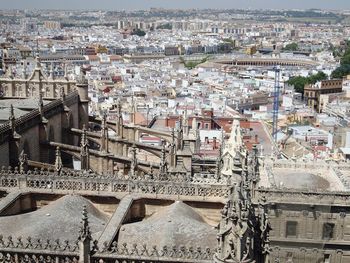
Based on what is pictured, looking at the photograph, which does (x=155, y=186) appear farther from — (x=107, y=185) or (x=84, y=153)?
(x=84, y=153)

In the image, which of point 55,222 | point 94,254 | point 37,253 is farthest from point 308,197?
point 37,253

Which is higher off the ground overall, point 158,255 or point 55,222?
point 158,255

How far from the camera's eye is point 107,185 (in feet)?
54.0

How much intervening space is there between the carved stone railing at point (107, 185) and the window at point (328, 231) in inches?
567

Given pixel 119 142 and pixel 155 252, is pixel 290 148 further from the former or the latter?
pixel 155 252

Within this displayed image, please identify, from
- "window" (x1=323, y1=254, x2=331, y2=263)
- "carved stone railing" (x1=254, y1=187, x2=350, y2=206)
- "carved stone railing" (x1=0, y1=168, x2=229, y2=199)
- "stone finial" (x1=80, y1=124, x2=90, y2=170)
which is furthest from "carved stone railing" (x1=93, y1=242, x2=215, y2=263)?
"window" (x1=323, y1=254, x2=331, y2=263)

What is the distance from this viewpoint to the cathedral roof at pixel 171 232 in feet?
44.3

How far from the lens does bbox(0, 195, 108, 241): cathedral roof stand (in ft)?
45.3

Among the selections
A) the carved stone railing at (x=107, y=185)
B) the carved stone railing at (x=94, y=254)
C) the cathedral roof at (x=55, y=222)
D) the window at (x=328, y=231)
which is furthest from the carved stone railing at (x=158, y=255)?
the window at (x=328, y=231)

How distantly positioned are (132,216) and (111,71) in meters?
107

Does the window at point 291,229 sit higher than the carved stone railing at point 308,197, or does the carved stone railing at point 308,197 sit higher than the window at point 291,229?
the carved stone railing at point 308,197

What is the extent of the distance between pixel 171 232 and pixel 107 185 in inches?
130

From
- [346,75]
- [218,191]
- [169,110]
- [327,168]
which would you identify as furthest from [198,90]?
[218,191]

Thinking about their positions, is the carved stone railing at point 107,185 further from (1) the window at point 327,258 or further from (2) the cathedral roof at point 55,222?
(1) the window at point 327,258
